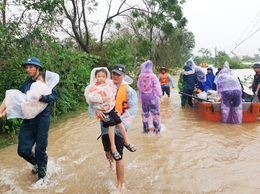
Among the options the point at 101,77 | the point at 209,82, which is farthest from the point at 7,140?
the point at 209,82

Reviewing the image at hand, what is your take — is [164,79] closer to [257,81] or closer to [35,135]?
[257,81]

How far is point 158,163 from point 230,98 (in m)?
3.03

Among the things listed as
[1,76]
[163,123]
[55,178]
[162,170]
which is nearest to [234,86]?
[163,123]

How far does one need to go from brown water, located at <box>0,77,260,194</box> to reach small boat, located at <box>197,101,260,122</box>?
31 cm

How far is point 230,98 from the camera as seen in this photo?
6.10m

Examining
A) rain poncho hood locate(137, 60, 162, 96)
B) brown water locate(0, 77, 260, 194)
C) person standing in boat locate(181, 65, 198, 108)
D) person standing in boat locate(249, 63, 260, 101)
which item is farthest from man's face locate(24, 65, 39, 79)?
person standing in boat locate(249, 63, 260, 101)

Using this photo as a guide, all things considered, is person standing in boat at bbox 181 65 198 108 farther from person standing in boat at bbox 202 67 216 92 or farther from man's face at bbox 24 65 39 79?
man's face at bbox 24 65 39 79

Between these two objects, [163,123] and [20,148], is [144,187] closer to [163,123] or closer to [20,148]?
[20,148]

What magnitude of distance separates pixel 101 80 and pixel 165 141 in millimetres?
2698

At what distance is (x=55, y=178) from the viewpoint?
3.66 m

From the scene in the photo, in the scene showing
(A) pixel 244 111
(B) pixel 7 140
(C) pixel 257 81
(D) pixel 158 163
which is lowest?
(D) pixel 158 163

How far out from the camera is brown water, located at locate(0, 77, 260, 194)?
11.0 ft

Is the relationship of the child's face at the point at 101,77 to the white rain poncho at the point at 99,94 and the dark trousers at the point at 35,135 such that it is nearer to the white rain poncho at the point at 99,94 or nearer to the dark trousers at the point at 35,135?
the white rain poncho at the point at 99,94

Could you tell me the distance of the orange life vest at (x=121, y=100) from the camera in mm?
3430
